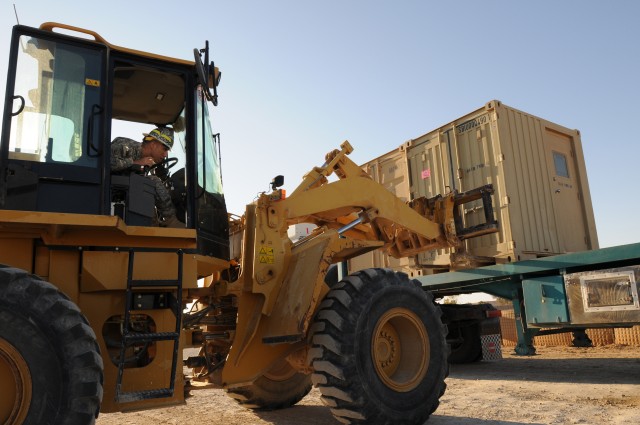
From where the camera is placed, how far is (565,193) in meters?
8.23

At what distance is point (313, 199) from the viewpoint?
202 inches

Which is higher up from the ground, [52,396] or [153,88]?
[153,88]

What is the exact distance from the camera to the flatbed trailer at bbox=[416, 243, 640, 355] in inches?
236

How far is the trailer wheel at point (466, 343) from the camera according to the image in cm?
927

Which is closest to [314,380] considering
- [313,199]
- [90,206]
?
[313,199]

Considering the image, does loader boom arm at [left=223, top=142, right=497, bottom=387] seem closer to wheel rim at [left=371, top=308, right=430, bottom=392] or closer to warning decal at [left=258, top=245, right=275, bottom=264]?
warning decal at [left=258, top=245, right=275, bottom=264]

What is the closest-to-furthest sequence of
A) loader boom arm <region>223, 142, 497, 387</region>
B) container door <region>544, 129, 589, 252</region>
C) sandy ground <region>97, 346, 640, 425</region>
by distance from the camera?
loader boom arm <region>223, 142, 497, 387</region>, sandy ground <region>97, 346, 640, 425</region>, container door <region>544, 129, 589, 252</region>

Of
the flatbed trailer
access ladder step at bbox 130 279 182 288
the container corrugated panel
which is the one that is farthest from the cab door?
the container corrugated panel

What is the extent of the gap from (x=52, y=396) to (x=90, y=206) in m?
1.27

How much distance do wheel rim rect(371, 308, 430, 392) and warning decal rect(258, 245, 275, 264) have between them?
1.11m

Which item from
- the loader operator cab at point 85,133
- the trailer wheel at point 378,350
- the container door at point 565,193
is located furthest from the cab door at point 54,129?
the container door at point 565,193

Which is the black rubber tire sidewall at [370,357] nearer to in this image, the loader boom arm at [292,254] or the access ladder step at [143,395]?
the loader boom arm at [292,254]

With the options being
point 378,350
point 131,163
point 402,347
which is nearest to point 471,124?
point 402,347

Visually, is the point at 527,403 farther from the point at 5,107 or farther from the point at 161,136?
the point at 5,107
